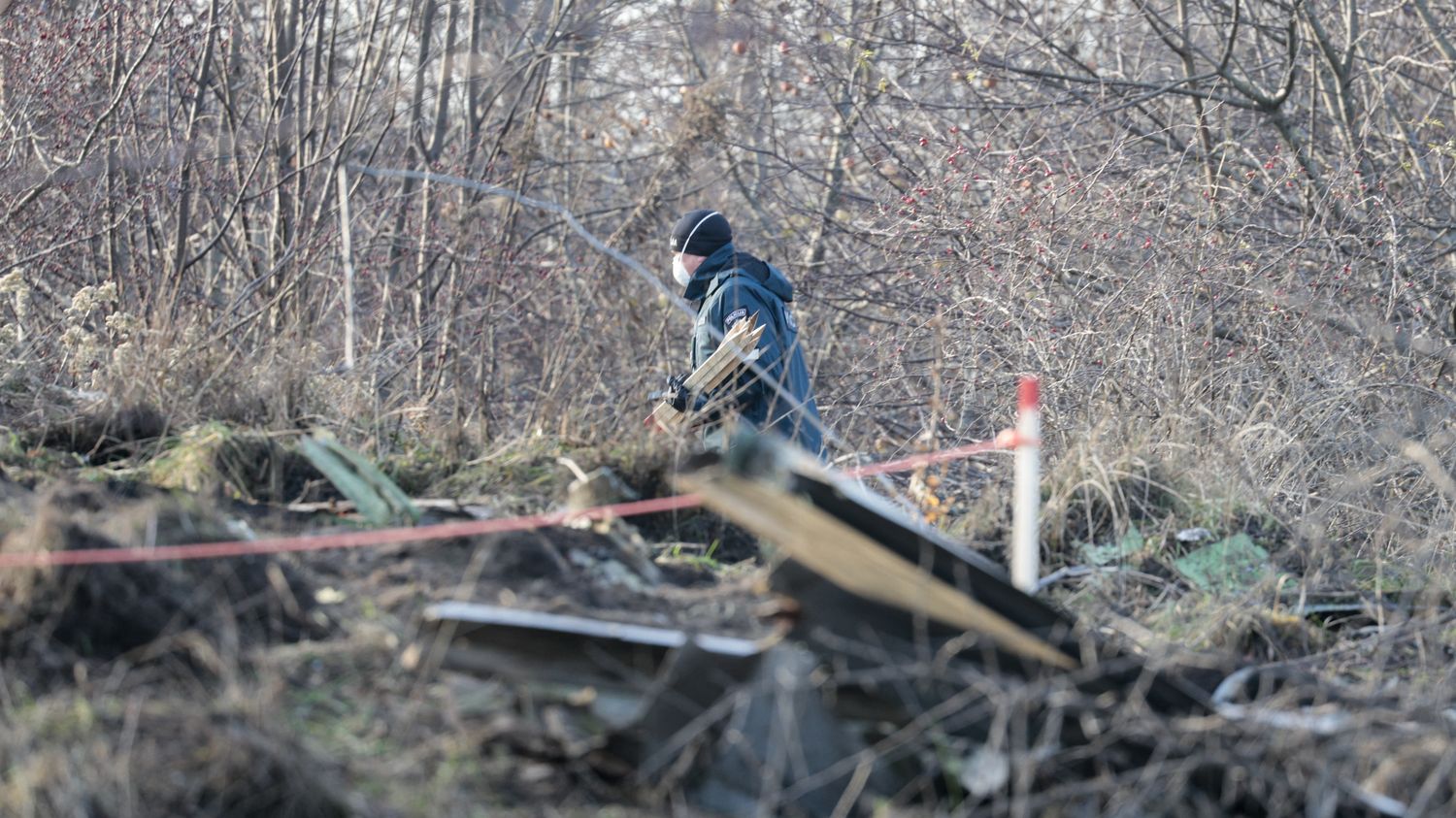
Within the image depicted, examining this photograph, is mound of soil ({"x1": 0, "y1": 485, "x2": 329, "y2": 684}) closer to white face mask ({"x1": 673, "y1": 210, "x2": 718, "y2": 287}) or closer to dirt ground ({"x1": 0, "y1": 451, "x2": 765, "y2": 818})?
dirt ground ({"x1": 0, "y1": 451, "x2": 765, "y2": 818})

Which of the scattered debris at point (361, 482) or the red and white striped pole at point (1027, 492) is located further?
the scattered debris at point (361, 482)

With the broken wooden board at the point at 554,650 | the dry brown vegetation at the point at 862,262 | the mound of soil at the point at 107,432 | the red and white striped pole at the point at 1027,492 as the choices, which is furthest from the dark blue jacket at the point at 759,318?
the broken wooden board at the point at 554,650

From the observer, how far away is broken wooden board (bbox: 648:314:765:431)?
6617 millimetres

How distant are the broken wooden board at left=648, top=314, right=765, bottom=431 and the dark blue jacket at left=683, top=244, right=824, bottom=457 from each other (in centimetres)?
10

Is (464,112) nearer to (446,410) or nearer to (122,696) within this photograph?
(446,410)

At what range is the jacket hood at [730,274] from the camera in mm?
7341

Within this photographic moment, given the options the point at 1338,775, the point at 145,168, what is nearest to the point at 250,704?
the point at 1338,775

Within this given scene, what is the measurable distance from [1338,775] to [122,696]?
2.62 meters

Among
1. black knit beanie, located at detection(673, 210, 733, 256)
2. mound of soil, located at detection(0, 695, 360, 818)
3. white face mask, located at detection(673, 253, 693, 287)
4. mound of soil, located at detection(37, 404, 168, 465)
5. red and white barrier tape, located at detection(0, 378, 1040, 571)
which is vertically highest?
black knit beanie, located at detection(673, 210, 733, 256)

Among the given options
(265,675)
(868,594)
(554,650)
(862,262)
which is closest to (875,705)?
(868,594)

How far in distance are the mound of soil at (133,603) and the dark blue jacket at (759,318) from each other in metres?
3.27

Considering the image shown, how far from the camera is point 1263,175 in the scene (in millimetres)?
9664

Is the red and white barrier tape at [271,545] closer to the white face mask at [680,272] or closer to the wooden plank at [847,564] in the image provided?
the wooden plank at [847,564]

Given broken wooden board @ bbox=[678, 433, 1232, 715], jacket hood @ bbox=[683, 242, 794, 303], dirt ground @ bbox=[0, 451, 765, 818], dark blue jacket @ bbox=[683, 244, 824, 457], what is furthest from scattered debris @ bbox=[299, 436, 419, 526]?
jacket hood @ bbox=[683, 242, 794, 303]
